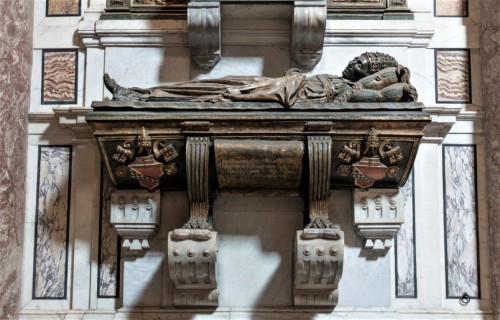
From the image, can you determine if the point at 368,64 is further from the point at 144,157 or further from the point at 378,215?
the point at 144,157

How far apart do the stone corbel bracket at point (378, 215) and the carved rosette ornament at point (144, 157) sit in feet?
4.19

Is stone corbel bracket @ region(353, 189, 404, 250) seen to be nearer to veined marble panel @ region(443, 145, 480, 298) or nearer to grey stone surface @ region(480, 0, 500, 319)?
veined marble panel @ region(443, 145, 480, 298)

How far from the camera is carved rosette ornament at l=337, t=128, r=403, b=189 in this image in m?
4.33

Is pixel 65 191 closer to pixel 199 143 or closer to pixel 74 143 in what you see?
pixel 74 143

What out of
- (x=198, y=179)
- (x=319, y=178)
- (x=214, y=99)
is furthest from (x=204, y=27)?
(x=319, y=178)

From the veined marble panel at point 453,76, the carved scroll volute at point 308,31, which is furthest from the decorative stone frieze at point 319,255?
the veined marble panel at point 453,76

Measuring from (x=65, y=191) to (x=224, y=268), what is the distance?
1284mm

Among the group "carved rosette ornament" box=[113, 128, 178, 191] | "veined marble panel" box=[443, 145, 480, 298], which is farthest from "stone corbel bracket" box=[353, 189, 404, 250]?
"carved rosette ornament" box=[113, 128, 178, 191]

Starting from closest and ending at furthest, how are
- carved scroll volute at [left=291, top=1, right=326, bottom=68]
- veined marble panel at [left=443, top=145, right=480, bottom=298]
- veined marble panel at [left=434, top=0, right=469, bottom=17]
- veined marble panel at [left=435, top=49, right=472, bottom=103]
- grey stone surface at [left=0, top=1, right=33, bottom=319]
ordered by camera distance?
grey stone surface at [left=0, top=1, right=33, bottom=319] < carved scroll volute at [left=291, top=1, right=326, bottom=68] < veined marble panel at [left=443, top=145, right=480, bottom=298] < veined marble panel at [left=435, top=49, right=472, bottom=103] < veined marble panel at [left=434, top=0, right=469, bottom=17]

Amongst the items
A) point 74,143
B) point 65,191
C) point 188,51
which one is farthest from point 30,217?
point 188,51

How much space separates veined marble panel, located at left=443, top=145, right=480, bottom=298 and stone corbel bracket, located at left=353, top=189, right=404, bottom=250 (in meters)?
0.47

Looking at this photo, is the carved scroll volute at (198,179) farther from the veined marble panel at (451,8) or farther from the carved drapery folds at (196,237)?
the veined marble panel at (451,8)

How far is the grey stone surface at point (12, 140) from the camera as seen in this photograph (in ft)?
15.0

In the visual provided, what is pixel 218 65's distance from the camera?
4.96 metres
